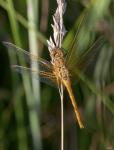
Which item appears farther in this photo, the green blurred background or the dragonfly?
the green blurred background

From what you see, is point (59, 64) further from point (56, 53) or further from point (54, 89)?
point (54, 89)

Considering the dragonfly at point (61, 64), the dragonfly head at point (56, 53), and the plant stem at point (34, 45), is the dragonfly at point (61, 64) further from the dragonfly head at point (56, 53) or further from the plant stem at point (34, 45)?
the plant stem at point (34, 45)

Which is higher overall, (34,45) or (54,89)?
(34,45)

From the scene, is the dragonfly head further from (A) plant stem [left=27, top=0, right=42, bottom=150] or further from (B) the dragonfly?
(A) plant stem [left=27, top=0, right=42, bottom=150]

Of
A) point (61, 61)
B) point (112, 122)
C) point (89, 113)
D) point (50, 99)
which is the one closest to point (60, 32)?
point (61, 61)

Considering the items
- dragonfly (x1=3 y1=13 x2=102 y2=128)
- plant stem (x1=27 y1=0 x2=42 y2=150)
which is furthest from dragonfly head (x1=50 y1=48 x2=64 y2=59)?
plant stem (x1=27 y1=0 x2=42 y2=150)

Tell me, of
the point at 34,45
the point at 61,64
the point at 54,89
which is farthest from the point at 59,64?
the point at 54,89

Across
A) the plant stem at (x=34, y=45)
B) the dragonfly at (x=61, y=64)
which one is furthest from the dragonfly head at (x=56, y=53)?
the plant stem at (x=34, y=45)

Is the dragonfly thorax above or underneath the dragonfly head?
underneath

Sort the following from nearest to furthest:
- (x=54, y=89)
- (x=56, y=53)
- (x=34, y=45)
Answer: (x=56, y=53) → (x=34, y=45) → (x=54, y=89)

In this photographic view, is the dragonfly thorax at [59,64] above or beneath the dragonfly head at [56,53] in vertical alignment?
beneath
